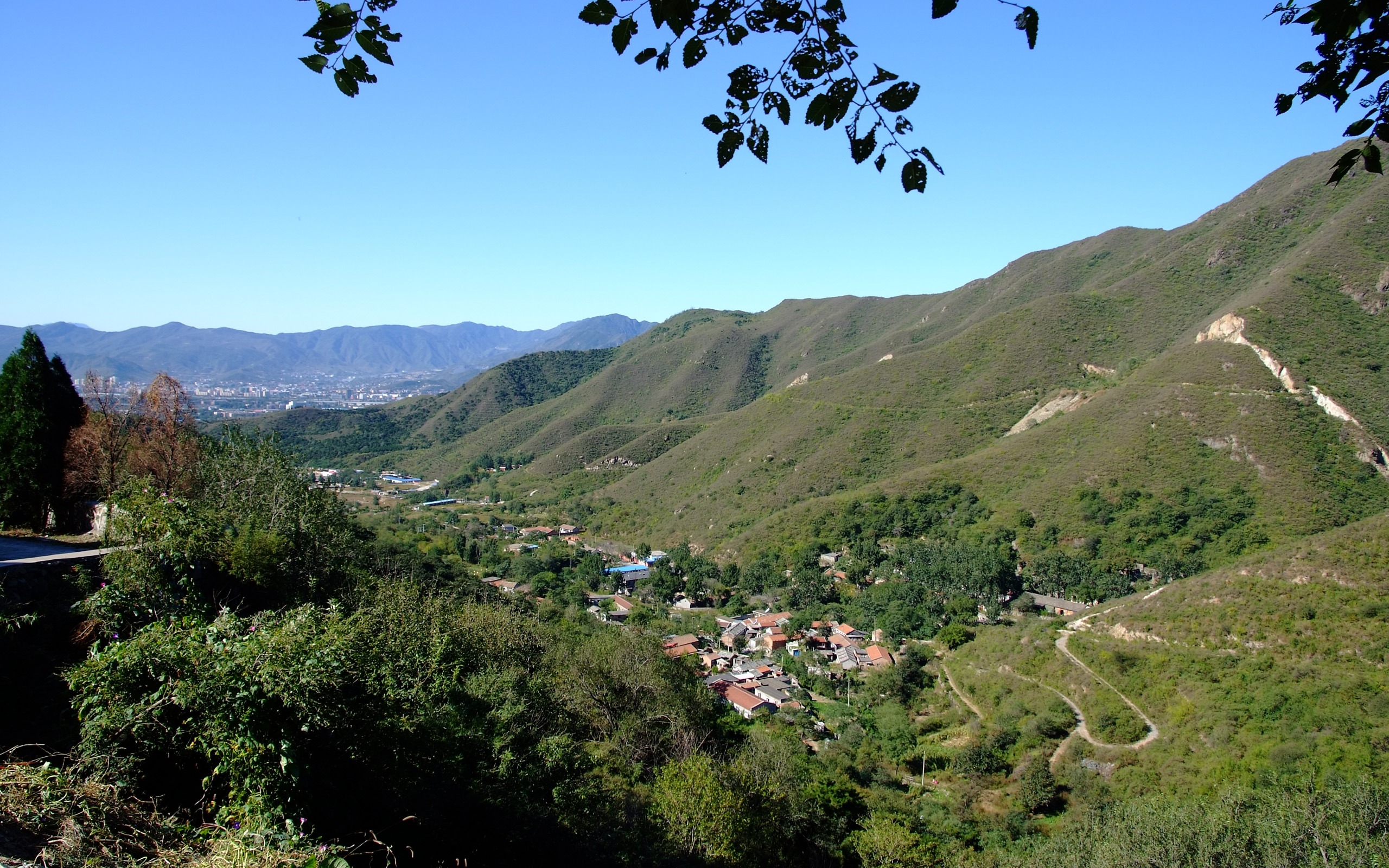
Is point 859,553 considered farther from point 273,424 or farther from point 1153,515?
point 273,424

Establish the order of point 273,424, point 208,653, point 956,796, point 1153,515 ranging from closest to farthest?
1. point 208,653
2. point 956,796
3. point 1153,515
4. point 273,424

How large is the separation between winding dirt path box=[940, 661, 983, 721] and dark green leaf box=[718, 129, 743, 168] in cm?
2633

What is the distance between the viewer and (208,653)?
4402mm

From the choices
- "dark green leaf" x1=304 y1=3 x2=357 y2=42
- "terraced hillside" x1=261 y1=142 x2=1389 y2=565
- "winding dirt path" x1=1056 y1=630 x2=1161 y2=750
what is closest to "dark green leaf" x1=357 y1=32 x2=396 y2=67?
"dark green leaf" x1=304 y1=3 x2=357 y2=42

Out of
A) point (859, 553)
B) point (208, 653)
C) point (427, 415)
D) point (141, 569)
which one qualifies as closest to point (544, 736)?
point (141, 569)

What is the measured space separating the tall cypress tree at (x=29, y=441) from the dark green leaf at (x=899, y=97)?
18.9 meters

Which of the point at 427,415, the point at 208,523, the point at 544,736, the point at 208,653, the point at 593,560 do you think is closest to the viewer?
the point at 208,653

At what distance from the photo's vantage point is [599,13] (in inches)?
90.3

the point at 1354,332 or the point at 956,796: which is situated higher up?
the point at 1354,332

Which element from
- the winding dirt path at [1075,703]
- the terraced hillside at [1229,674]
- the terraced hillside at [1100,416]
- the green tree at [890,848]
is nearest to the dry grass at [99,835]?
the green tree at [890,848]

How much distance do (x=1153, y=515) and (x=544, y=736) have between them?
3470 centimetres

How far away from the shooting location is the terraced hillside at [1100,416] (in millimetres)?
33062

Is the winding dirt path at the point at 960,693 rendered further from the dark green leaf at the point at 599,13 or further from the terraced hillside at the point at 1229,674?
the dark green leaf at the point at 599,13

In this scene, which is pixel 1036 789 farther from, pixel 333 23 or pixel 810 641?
pixel 333 23
